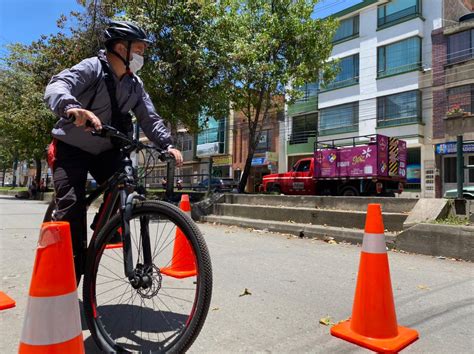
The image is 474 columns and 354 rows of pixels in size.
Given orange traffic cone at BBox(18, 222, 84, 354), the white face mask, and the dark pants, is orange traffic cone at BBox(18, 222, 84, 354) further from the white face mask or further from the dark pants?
the white face mask

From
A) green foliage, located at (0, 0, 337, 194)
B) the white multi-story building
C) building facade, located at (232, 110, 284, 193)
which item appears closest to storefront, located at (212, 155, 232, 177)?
building facade, located at (232, 110, 284, 193)

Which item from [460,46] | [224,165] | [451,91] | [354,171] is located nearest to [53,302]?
[354,171]

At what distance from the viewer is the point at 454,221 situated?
6.56 m

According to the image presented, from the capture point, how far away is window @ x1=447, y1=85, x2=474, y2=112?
81.0 ft

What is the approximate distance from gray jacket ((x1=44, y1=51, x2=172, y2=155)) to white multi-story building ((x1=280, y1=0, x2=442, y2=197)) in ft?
84.7

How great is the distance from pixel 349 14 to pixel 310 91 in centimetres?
622

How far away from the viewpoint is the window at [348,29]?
1204 inches

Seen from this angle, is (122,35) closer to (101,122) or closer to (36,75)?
(101,122)

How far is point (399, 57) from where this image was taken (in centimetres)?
2767

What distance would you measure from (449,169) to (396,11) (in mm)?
11317

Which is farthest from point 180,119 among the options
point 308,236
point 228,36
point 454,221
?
point 454,221

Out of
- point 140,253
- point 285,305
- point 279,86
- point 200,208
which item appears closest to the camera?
point 140,253

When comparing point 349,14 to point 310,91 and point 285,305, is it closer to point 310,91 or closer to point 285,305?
point 310,91

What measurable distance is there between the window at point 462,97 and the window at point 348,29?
8491 millimetres
